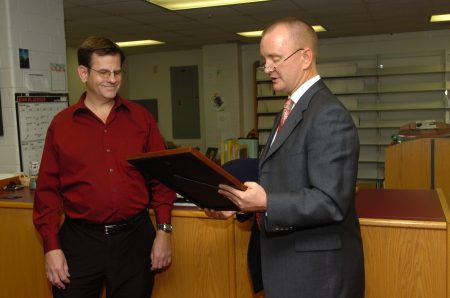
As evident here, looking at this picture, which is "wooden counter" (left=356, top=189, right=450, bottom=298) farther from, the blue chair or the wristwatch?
the wristwatch

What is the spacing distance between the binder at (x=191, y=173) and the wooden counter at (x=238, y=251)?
563mm

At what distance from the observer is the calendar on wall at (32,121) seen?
366 cm

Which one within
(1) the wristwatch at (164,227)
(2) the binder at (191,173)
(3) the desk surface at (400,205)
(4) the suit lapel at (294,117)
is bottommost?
(1) the wristwatch at (164,227)

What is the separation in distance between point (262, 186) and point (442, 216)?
0.93 metres

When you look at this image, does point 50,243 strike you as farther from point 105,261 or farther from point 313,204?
point 313,204

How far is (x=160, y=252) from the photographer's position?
6.45 feet

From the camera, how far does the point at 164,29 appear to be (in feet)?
22.1

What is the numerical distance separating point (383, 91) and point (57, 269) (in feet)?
22.6

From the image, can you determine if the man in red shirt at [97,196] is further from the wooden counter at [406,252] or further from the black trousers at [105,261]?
the wooden counter at [406,252]

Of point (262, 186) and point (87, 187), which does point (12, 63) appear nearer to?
point (87, 187)

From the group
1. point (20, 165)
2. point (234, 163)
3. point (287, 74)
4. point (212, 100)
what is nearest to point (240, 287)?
point (234, 163)

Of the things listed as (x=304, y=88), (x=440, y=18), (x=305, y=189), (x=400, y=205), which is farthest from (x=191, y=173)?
(x=440, y=18)

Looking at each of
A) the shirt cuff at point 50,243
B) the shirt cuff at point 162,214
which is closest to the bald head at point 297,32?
the shirt cuff at point 162,214

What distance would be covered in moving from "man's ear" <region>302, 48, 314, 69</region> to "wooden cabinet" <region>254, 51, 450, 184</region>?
6.34 metres
